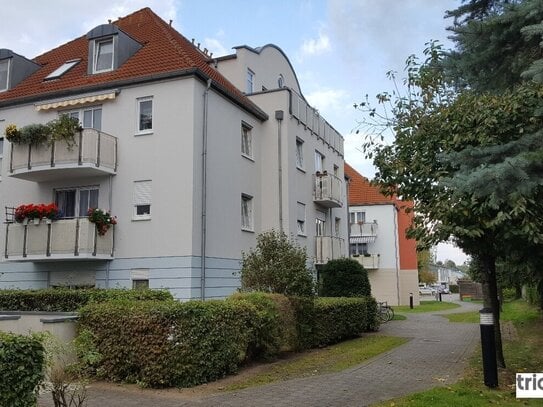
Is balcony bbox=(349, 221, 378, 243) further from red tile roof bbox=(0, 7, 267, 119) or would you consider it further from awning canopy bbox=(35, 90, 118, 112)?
awning canopy bbox=(35, 90, 118, 112)

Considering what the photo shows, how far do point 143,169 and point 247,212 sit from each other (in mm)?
4854

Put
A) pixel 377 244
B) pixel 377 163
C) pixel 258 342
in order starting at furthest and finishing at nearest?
pixel 377 244, pixel 258 342, pixel 377 163

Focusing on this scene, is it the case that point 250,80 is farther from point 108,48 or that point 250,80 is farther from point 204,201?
point 204,201

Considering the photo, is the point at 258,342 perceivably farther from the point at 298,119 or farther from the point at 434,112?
the point at 298,119

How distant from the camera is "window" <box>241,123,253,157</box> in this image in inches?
844

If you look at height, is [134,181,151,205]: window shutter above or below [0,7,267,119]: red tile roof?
below

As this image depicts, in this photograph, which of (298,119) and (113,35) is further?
(298,119)

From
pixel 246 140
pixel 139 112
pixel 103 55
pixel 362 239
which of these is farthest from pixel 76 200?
pixel 362 239

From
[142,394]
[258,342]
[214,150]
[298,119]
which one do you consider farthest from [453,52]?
[298,119]

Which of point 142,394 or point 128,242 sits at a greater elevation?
point 128,242

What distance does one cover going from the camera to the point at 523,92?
8875 millimetres

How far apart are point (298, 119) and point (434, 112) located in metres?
13.6

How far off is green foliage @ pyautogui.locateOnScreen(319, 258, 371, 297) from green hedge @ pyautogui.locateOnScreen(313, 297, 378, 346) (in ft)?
2.09

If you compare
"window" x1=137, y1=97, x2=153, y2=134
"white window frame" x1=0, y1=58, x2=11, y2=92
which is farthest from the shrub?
"white window frame" x1=0, y1=58, x2=11, y2=92
